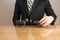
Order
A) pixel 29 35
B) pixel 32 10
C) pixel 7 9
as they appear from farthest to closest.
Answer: pixel 7 9, pixel 32 10, pixel 29 35

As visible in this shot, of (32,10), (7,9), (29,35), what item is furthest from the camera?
(7,9)

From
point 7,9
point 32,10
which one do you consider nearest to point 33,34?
point 32,10

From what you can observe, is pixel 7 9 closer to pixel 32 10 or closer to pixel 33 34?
pixel 32 10

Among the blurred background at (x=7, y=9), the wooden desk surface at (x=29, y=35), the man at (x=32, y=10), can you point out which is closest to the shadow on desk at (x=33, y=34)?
the wooden desk surface at (x=29, y=35)

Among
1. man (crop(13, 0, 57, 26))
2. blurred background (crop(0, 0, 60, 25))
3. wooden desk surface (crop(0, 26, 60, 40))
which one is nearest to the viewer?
wooden desk surface (crop(0, 26, 60, 40))

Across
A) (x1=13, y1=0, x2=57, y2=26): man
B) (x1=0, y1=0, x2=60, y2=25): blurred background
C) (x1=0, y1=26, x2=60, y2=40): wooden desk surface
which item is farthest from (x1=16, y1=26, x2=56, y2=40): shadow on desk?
(x1=0, y1=0, x2=60, y2=25): blurred background

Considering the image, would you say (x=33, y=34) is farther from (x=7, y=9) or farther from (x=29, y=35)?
(x=7, y=9)

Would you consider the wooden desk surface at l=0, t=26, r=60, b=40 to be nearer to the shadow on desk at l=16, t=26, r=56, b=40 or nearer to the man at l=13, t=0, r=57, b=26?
the shadow on desk at l=16, t=26, r=56, b=40

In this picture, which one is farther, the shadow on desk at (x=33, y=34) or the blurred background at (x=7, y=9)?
the blurred background at (x=7, y=9)

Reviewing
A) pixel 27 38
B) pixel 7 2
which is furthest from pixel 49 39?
pixel 7 2

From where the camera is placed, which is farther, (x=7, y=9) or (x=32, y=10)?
(x=7, y=9)

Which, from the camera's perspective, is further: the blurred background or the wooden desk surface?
the blurred background

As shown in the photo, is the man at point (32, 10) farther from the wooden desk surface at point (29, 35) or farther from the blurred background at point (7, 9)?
the blurred background at point (7, 9)

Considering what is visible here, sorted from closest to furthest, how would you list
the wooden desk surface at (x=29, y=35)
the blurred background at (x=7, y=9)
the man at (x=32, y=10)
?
the wooden desk surface at (x=29, y=35) < the man at (x=32, y=10) < the blurred background at (x=7, y=9)
